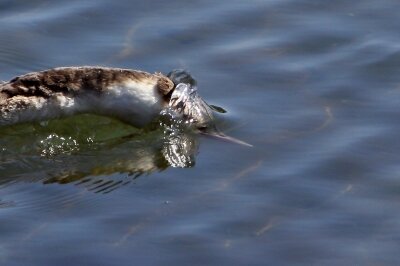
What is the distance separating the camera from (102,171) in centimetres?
795

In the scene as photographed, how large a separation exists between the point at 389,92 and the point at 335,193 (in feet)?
4.95

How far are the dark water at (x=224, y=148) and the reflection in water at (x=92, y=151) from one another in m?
0.01

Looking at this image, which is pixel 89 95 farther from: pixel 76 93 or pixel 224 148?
pixel 224 148

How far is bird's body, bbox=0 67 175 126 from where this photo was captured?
818cm

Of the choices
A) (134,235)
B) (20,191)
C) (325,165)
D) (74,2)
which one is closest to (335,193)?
(325,165)

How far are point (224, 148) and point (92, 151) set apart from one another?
84 centimetres

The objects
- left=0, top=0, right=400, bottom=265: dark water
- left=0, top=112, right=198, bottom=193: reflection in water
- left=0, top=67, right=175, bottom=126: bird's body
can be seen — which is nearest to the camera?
left=0, top=0, right=400, bottom=265: dark water

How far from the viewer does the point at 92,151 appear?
26.9 feet

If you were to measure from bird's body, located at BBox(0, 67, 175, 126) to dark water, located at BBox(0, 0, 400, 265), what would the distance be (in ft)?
0.44

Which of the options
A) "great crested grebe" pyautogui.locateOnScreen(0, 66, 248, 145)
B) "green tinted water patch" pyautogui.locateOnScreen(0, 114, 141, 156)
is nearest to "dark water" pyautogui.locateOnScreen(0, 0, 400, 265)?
→ "green tinted water patch" pyautogui.locateOnScreen(0, 114, 141, 156)

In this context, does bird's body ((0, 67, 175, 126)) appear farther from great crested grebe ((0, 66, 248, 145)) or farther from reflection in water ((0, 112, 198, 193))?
reflection in water ((0, 112, 198, 193))

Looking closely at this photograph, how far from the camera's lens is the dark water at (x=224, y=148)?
7055 mm

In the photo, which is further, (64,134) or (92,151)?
(64,134)

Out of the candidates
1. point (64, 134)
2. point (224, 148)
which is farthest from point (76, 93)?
point (224, 148)
